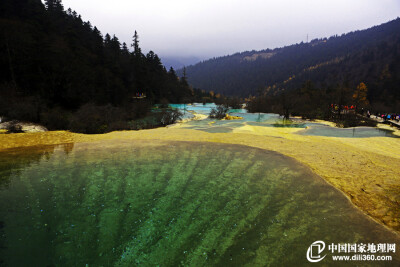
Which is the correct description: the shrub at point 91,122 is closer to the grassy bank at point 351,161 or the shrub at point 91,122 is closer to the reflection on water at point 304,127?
the grassy bank at point 351,161

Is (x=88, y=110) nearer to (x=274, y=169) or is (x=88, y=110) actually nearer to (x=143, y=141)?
(x=143, y=141)

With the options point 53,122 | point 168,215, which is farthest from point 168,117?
point 168,215

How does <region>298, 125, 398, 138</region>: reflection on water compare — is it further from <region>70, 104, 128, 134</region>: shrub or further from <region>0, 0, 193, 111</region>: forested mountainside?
<region>0, 0, 193, 111</region>: forested mountainside

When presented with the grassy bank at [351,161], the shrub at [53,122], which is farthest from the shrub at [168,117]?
the grassy bank at [351,161]

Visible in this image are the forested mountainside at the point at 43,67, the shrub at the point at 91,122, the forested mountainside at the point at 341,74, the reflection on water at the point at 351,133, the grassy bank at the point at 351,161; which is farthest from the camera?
the forested mountainside at the point at 341,74

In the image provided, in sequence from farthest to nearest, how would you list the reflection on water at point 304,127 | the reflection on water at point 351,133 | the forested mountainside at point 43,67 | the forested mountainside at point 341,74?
1. the forested mountainside at point 341,74
2. the forested mountainside at point 43,67
3. the reflection on water at point 304,127
4. the reflection on water at point 351,133

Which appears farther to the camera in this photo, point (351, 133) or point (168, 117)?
point (168, 117)

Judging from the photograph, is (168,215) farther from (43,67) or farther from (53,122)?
(43,67)

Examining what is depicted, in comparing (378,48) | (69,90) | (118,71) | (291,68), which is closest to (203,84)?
(291,68)
